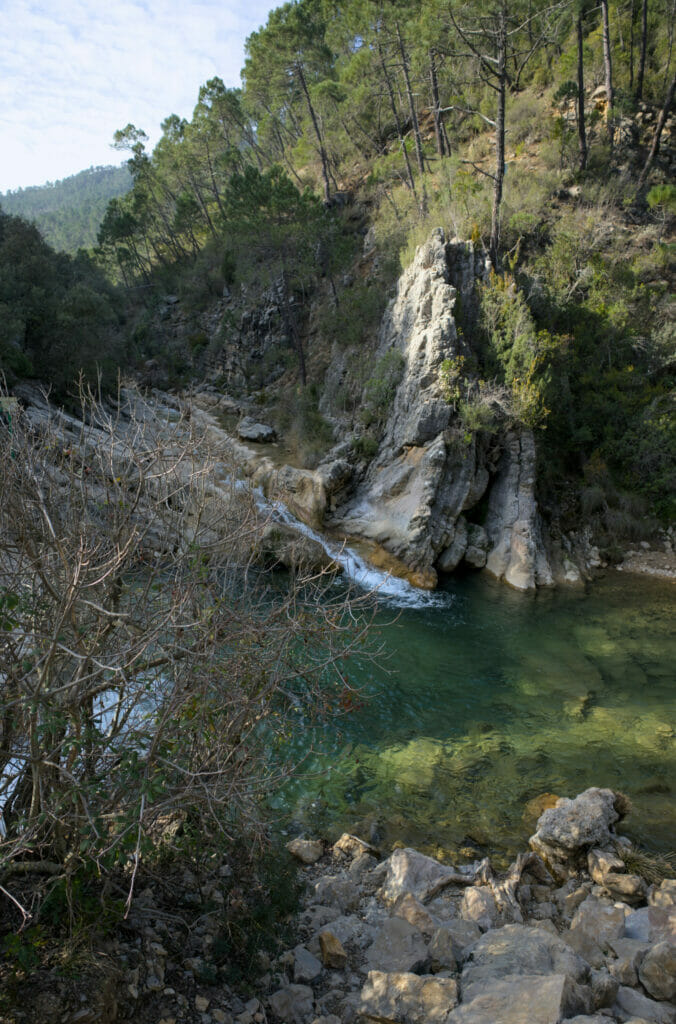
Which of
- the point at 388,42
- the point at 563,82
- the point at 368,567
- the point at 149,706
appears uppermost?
the point at 388,42

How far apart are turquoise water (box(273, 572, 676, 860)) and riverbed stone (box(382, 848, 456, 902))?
2.32ft

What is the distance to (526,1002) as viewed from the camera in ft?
11.7

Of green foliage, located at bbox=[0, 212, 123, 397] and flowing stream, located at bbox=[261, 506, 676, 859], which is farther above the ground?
green foliage, located at bbox=[0, 212, 123, 397]

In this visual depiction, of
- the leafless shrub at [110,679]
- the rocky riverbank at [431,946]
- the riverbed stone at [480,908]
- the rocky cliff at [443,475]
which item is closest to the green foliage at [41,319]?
the rocky cliff at [443,475]

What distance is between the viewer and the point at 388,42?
2484 cm

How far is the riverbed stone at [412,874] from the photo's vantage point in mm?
5493

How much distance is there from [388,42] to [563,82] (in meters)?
7.89

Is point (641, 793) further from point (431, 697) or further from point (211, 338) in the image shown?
point (211, 338)

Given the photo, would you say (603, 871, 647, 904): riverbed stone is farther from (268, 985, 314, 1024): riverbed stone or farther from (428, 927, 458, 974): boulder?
(268, 985, 314, 1024): riverbed stone

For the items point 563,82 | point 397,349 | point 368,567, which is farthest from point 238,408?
point 563,82

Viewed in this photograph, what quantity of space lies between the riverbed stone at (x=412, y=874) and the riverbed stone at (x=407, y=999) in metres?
1.26

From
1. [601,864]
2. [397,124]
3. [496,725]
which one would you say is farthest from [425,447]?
[397,124]

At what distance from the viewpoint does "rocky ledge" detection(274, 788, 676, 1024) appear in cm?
379

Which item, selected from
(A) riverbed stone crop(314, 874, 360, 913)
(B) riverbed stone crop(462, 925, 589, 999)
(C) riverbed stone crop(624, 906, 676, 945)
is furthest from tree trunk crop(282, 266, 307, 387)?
(B) riverbed stone crop(462, 925, 589, 999)
